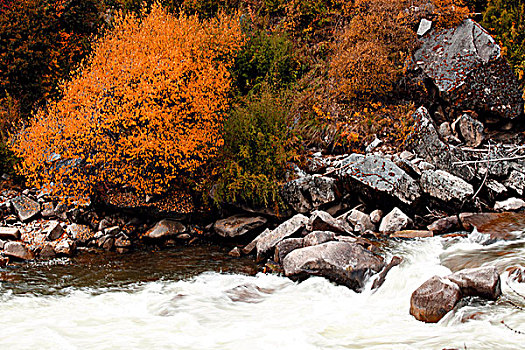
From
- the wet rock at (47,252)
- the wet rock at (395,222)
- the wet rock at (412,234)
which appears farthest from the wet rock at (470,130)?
the wet rock at (47,252)

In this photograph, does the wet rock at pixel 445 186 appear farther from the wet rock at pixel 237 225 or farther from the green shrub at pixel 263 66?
the green shrub at pixel 263 66

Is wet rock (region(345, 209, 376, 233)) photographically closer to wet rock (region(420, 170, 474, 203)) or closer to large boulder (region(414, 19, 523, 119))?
wet rock (region(420, 170, 474, 203))

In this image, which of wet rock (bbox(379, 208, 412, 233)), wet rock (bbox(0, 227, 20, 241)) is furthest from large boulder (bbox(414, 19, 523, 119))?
wet rock (bbox(0, 227, 20, 241))

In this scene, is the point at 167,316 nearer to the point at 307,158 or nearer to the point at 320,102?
the point at 307,158

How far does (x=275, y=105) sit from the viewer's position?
992 cm

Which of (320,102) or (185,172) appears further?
(320,102)

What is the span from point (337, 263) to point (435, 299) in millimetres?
1750

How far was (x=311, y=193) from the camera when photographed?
9.09 meters

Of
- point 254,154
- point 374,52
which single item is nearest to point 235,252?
point 254,154

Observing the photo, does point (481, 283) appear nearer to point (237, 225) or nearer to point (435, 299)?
point (435, 299)

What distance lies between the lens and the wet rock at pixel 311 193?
905 centimetres

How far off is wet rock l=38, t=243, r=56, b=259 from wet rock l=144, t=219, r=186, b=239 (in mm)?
1990

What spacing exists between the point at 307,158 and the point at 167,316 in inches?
233

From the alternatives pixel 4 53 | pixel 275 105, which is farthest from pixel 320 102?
pixel 4 53
